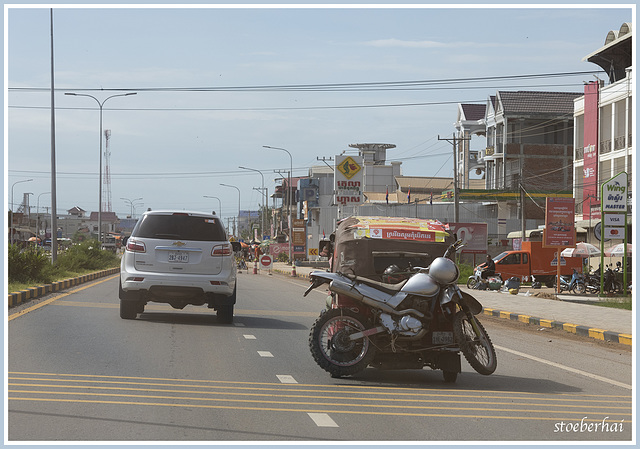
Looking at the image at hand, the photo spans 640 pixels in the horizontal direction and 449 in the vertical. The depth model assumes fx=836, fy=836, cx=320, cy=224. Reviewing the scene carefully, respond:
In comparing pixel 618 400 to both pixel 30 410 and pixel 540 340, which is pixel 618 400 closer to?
pixel 30 410

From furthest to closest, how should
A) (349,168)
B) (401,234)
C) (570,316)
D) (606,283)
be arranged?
(349,168)
(606,283)
(570,316)
(401,234)

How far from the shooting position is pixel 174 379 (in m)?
8.99

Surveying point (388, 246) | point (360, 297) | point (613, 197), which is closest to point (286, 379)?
point (360, 297)

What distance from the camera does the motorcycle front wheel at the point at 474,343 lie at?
9.10 m

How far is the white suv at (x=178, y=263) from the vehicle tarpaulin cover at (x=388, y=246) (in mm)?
4397

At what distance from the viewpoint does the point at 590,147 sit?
152 feet

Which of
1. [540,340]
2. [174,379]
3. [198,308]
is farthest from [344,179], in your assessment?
[174,379]

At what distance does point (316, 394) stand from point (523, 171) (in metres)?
60.9

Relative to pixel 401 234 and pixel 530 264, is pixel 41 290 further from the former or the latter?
pixel 530 264

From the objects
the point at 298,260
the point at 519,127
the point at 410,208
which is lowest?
the point at 298,260

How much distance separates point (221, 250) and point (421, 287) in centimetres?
693

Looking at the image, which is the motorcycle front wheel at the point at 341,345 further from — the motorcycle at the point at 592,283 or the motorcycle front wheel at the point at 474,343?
the motorcycle at the point at 592,283

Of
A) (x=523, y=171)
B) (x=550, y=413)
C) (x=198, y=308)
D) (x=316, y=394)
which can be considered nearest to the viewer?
(x=550, y=413)

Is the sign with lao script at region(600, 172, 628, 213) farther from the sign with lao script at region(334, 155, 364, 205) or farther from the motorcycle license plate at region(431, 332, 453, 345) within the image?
the sign with lao script at region(334, 155, 364, 205)
